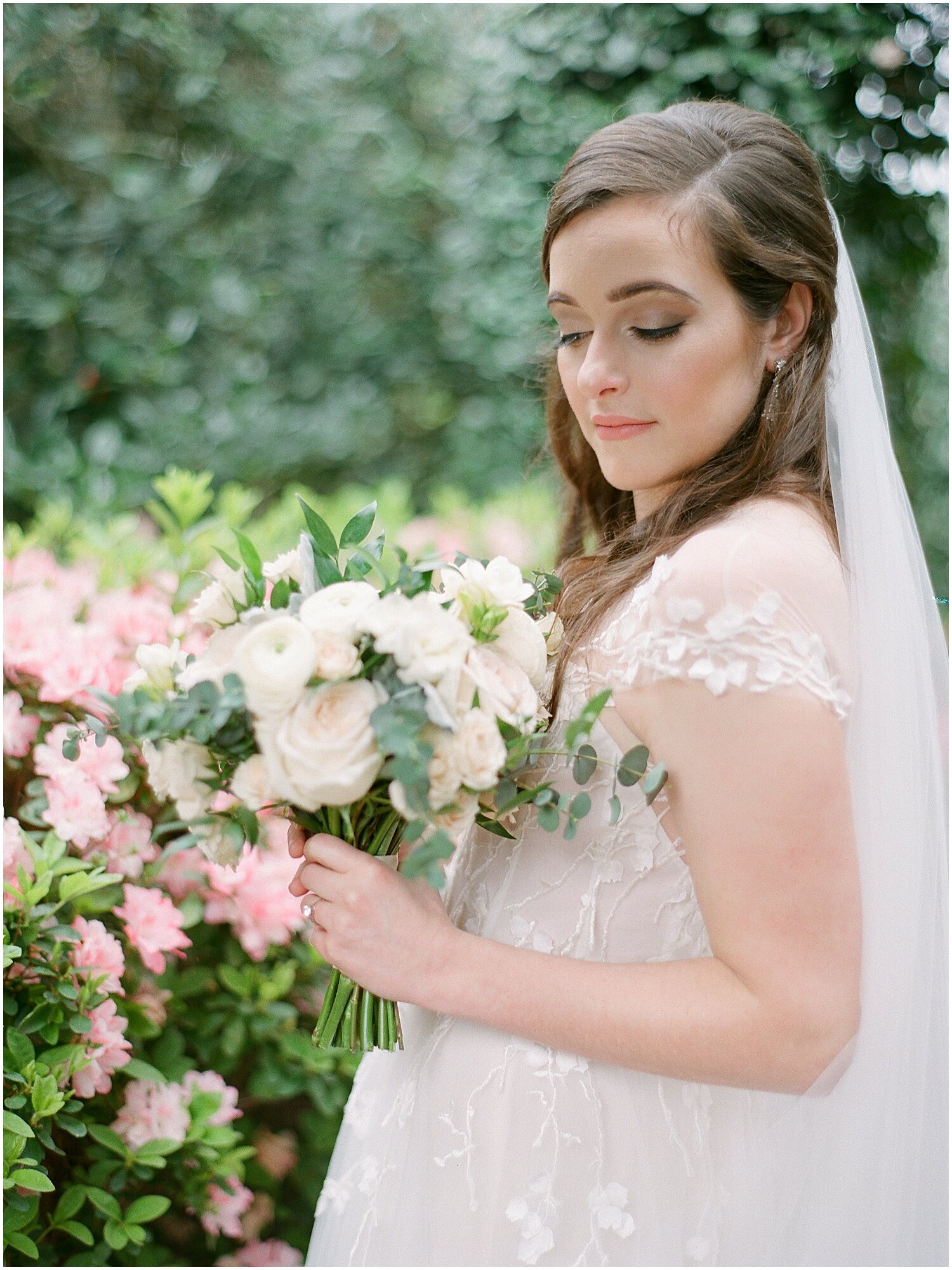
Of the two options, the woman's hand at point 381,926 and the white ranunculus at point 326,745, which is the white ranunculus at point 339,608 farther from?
the woman's hand at point 381,926

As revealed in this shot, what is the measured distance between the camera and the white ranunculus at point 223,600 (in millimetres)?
1360

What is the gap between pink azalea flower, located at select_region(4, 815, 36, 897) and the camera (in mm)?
1847

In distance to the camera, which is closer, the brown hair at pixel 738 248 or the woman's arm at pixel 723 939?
the woman's arm at pixel 723 939

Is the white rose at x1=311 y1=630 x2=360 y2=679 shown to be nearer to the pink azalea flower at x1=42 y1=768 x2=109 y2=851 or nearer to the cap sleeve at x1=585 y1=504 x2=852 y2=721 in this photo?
the cap sleeve at x1=585 y1=504 x2=852 y2=721

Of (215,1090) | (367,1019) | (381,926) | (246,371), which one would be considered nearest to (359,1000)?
(367,1019)

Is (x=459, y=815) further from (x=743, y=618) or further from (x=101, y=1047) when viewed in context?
(x=101, y=1047)

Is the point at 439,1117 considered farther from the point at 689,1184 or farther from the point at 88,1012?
the point at 88,1012

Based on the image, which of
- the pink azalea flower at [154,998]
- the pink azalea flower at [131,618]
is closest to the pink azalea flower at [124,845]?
the pink azalea flower at [154,998]

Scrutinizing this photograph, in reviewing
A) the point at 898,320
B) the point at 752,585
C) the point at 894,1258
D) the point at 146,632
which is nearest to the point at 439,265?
the point at 898,320

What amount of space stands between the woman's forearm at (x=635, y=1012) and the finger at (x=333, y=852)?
0.18 m

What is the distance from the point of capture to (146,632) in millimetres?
2260

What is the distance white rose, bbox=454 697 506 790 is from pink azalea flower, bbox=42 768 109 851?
101 centimetres

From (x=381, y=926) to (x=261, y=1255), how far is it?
1.42 metres

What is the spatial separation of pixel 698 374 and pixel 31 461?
401 centimetres
